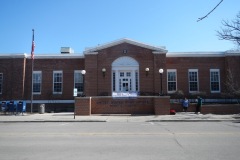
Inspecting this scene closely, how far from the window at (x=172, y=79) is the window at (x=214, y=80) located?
4.37 m

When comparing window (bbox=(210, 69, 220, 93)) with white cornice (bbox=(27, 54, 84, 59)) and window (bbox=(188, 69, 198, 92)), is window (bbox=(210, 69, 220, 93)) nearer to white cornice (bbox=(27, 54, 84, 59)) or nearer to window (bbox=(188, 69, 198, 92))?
window (bbox=(188, 69, 198, 92))

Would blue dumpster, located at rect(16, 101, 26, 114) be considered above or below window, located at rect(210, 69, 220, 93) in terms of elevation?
below

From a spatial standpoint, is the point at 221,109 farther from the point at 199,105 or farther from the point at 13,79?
the point at 13,79

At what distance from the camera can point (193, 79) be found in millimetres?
36594

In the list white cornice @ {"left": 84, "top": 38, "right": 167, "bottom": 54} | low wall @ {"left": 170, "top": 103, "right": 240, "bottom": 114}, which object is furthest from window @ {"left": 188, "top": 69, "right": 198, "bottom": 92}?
low wall @ {"left": 170, "top": 103, "right": 240, "bottom": 114}

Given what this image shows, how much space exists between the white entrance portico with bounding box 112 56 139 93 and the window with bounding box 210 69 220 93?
30.3ft

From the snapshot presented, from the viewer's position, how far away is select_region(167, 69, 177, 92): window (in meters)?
36.3

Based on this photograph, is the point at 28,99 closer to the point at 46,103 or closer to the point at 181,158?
the point at 46,103

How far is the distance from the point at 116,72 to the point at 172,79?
23.0ft

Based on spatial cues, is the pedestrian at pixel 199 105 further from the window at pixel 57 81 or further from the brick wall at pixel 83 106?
the window at pixel 57 81

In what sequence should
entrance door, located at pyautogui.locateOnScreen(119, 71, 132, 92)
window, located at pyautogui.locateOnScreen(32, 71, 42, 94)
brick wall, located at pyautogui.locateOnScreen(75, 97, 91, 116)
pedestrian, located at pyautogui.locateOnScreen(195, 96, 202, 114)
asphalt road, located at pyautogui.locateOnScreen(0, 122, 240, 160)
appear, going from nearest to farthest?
1. asphalt road, located at pyautogui.locateOnScreen(0, 122, 240, 160)
2. brick wall, located at pyautogui.locateOnScreen(75, 97, 91, 116)
3. pedestrian, located at pyautogui.locateOnScreen(195, 96, 202, 114)
4. entrance door, located at pyautogui.locateOnScreen(119, 71, 132, 92)
5. window, located at pyautogui.locateOnScreen(32, 71, 42, 94)

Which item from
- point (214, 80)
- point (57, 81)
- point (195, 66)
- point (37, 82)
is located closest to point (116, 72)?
point (57, 81)

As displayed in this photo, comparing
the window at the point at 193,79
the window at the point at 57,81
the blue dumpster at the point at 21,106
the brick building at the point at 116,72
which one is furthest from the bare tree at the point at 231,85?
the blue dumpster at the point at 21,106

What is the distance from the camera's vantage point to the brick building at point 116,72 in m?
34.5
